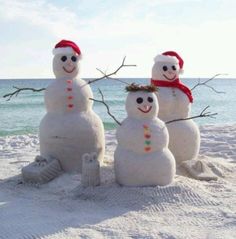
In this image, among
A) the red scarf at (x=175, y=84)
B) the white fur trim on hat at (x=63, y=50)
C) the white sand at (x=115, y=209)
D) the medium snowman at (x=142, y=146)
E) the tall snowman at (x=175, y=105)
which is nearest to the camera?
the white sand at (x=115, y=209)

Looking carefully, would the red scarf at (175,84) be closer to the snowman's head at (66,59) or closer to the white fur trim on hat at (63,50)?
the snowman's head at (66,59)

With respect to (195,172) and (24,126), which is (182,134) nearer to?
(195,172)

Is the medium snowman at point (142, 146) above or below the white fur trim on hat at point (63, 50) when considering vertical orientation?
below

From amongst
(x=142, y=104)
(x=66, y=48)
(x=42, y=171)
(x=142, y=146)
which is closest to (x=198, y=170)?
(x=142, y=146)

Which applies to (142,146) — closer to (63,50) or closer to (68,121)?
(68,121)

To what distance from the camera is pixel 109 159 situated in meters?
7.13

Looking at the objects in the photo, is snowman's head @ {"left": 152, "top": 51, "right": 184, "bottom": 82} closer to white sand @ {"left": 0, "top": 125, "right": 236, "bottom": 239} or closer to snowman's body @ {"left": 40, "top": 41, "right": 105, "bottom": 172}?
snowman's body @ {"left": 40, "top": 41, "right": 105, "bottom": 172}

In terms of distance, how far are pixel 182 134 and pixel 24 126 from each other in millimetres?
12004

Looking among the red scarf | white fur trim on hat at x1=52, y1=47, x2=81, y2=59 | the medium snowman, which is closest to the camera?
the medium snowman

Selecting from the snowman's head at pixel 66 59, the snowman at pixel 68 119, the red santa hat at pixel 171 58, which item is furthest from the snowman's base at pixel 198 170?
the snowman's head at pixel 66 59

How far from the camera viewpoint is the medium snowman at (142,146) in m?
5.34

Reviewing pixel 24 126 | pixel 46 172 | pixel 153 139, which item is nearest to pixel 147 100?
pixel 153 139

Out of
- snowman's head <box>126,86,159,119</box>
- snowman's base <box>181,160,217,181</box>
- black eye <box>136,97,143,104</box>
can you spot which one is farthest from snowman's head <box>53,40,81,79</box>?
snowman's base <box>181,160,217,181</box>

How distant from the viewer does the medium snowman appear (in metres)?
5.34
